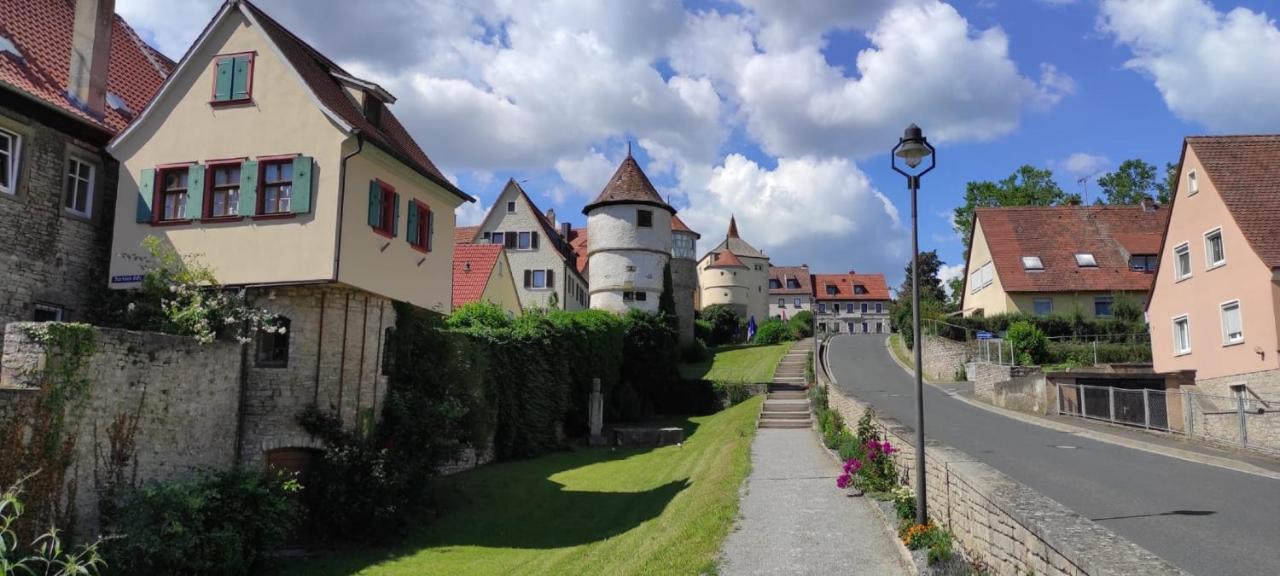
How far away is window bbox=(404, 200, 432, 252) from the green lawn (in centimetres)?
2578

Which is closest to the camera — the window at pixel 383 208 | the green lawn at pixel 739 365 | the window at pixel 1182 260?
the window at pixel 383 208

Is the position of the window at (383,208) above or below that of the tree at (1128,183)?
below

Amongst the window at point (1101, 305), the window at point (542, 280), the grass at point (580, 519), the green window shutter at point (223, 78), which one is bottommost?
the grass at point (580, 519)

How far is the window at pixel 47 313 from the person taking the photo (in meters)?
16.8

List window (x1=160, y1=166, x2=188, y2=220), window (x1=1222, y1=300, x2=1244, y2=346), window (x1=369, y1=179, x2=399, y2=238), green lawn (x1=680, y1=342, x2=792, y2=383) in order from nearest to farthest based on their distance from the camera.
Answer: window (x1=160, y1=166, x2=188, y2=220) → window (x1=369, y1=179, x2=399, y2=238) → window (x1=1222, y1=300, x2=1244, y2=346) → green lawn (x1=680, y1=342, x2=792, y2=383)

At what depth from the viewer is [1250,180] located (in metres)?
27.6

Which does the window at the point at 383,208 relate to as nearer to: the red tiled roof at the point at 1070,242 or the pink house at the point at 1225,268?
the pink house at the point at 1225,268

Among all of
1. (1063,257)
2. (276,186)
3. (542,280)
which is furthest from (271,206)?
(1063,257)

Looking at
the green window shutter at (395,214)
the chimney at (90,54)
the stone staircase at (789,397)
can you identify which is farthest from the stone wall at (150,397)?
the stone staircase at (789,397)

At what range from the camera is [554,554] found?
1759 centimetres

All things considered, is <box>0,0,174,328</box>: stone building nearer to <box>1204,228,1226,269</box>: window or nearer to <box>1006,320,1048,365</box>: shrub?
<box>1204,228,1226,269</box>: window

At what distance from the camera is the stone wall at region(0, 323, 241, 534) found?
13109 mm

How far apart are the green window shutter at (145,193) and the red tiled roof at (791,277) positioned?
10466 cm

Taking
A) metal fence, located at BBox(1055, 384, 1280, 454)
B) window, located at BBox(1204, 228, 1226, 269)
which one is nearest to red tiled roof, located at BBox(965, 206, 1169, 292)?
window, located at BBox(1204, 228, 1226, 269)
